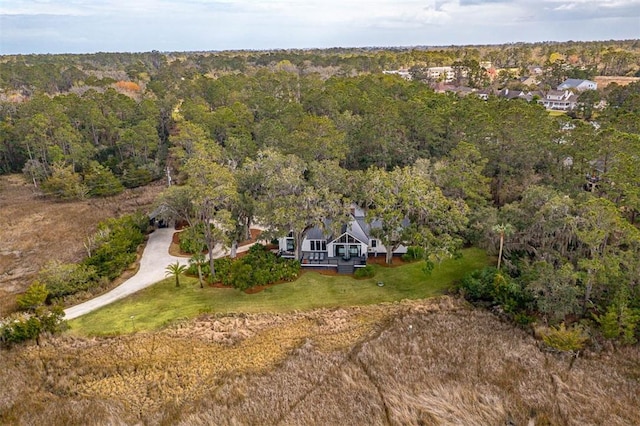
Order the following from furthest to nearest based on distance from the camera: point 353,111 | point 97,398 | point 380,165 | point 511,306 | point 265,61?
point 265,61 → point 353,111 → point 380,165 → point 511,306 → point 97,398

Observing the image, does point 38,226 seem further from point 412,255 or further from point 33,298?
point 412,255

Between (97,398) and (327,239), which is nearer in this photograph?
(97,398)

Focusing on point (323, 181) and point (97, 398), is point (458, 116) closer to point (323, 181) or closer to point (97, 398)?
point (323, 181)

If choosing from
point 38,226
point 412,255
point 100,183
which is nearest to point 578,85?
point 412,255

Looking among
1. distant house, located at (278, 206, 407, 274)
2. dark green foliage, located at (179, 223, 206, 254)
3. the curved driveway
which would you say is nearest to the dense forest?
dark green foliage, located at (179, 223, 206, 254)

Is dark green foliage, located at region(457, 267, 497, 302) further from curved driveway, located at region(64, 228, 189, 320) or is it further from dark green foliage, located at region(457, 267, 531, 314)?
curved driveway, located at region(64, 228, 189, 320)

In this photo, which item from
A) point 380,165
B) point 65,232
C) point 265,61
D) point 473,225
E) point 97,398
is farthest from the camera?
point 265,61

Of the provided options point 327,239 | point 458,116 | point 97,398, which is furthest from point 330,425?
point 458,116
